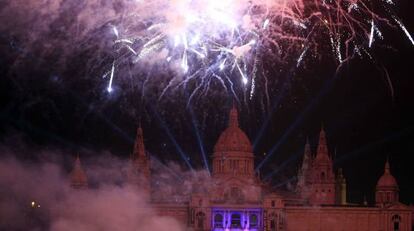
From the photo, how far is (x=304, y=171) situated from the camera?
3649 inches

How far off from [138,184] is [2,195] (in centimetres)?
2266

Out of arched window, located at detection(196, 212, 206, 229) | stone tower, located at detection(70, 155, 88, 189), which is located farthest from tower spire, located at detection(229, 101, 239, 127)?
stone tower, located at detection(70, 155, 88, 189)

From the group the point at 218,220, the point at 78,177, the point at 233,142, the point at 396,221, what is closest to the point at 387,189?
the point at 396,221

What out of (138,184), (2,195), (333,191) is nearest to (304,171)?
(333,191)

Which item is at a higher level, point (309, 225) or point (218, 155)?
point (218, 155)

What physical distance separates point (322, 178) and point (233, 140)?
828cm

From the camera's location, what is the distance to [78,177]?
7619cm

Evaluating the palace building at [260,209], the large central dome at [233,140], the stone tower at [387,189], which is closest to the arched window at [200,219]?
the palace building at [260,209]

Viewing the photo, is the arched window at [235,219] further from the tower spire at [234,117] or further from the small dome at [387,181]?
the tower spire at [234,117]

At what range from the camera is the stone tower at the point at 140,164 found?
269 ft

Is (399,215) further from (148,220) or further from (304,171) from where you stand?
(148,220)

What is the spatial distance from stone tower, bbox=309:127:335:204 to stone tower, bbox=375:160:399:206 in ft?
21.7

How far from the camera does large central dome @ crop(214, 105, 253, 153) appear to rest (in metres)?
90.8

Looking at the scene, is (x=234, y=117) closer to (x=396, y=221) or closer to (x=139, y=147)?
(x=139, y=147)
